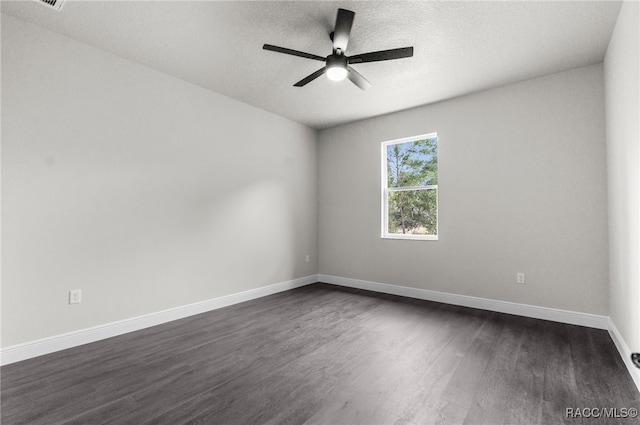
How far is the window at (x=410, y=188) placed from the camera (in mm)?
4375

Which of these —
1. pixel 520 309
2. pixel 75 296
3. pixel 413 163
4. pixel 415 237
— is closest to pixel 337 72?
pixel 413 163

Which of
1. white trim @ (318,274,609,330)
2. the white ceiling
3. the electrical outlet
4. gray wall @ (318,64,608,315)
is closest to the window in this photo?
gray wall @ (318,64,608,315)

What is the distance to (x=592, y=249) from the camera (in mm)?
3143

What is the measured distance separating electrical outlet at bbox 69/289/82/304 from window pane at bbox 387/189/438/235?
3927 millimetres

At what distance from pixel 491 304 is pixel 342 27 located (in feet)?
11.5

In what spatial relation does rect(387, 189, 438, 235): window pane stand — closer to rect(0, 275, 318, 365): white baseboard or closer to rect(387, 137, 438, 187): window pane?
rect(387, 137, 438, 187): window pane

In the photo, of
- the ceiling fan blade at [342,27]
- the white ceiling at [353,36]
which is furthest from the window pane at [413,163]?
the ceiling fan blade at [342,27]

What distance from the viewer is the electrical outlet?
2.71 meters

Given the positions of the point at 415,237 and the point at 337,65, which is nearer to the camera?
the point at 337,65

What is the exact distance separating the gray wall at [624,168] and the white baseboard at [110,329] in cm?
394

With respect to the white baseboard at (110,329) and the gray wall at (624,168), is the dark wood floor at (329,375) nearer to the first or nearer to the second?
the white baseboard at (110,329)

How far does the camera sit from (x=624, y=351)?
2.41m

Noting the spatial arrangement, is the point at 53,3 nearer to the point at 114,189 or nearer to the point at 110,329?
the point at 114,189

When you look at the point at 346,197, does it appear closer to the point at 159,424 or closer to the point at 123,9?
the point at 123,9
